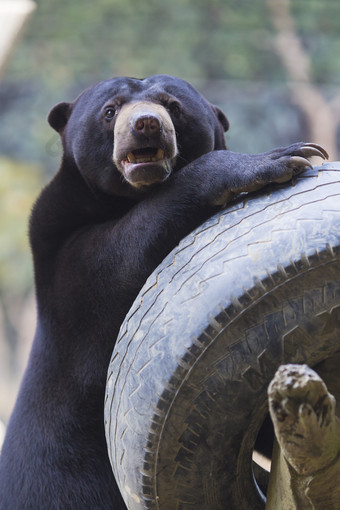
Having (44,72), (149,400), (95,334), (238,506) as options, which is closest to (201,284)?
(149,400)

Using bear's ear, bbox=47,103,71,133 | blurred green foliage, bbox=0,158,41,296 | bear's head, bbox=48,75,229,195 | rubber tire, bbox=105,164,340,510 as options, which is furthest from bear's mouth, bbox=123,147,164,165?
blurred green foliage, bbox=0,158,41,296

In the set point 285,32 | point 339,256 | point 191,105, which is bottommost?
point 339,256

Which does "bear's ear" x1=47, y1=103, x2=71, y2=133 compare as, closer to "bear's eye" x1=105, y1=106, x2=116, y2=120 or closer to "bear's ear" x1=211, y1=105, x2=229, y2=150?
"bear's eye" x1=105, y1=106, x2=116, y2=120

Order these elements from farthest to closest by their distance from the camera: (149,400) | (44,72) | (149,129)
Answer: (44,72) < (149,129) < (149,400)

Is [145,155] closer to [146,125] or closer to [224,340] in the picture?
[146,125]

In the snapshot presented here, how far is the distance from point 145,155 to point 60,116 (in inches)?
34.9

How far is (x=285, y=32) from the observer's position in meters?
16.2

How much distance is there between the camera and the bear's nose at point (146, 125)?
2.55 metres

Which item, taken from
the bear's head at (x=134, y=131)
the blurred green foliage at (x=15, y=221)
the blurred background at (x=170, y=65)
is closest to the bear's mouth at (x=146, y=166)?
the bear's head at (x=134, y=131)

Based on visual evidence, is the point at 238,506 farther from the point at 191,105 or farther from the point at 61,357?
the point at 191,105

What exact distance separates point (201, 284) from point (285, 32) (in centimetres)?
1538

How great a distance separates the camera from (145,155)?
2.63 metres

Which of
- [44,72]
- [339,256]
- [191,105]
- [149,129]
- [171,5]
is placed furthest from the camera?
[171,5]

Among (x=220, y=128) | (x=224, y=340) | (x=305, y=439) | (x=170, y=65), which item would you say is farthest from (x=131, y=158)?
(x=170, y=65)
